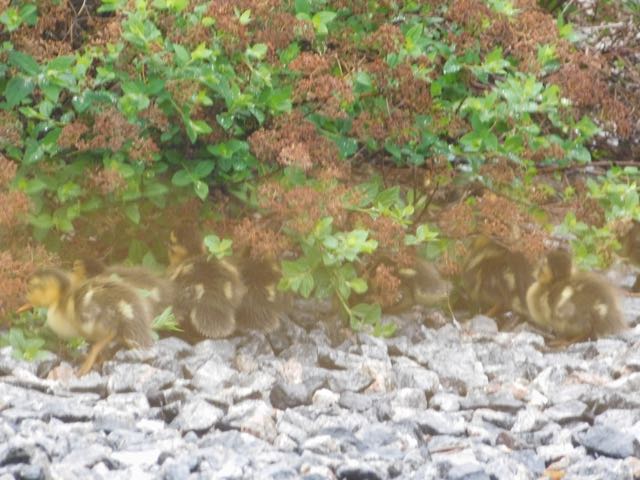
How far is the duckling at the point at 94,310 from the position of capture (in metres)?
4.12

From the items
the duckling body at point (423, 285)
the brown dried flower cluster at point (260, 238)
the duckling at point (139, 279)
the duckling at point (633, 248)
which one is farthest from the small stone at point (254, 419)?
the duckling at point (633, 248)

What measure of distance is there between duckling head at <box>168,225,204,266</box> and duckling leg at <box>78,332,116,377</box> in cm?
46

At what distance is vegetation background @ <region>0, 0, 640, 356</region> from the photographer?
4016mm

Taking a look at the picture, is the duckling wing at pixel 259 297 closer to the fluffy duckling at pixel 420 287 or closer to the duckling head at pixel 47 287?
the fluffy duckling at pixel 420 287

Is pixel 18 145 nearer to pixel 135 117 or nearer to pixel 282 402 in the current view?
pixel 135 117

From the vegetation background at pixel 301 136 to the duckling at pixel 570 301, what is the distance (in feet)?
0.30

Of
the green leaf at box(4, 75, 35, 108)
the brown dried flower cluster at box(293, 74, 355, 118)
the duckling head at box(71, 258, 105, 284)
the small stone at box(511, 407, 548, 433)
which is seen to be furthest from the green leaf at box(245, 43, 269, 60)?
the small stone at box(511, 407, 548, 433)

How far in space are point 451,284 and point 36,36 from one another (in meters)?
1.56

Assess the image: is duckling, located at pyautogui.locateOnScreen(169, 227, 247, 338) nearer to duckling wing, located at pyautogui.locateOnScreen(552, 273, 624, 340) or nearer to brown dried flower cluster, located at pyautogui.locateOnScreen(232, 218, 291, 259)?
brown dried flower cluster, located at pyautogui.locateOnScreen(232, 218, 291, 259)

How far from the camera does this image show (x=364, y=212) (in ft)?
13.6

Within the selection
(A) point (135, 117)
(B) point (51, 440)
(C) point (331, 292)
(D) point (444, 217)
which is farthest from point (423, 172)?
(B) point (51, 440)

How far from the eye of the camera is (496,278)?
4.82 meters

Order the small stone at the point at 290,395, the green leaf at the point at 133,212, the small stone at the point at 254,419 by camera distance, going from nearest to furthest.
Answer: the small stone at the point at 254,419 → the small stone at the point at 290,395 → the green leaf at the point at 133,212

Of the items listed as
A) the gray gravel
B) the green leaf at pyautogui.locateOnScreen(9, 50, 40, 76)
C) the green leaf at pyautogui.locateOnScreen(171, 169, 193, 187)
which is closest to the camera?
the gray gravel
